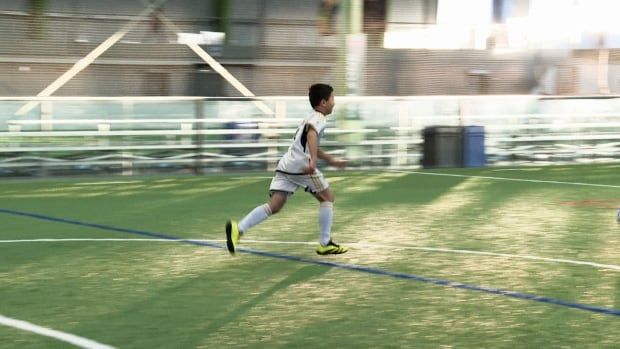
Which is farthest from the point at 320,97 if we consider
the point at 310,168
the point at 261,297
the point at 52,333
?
the point at 52,333

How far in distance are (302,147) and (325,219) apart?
677 mm

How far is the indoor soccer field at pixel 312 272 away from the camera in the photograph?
7.29 m

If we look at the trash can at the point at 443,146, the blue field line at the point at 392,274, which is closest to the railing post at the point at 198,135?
the trash can at the point at 443,146

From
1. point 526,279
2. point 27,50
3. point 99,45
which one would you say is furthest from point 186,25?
point 526,279

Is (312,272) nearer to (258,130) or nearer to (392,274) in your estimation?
(392,274)

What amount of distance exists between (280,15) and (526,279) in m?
15.1

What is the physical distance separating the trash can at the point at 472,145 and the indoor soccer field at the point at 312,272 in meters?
5.15

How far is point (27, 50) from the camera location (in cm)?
2114

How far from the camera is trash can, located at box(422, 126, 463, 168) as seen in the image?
71.9 feet

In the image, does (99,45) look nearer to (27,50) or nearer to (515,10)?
(27,50)

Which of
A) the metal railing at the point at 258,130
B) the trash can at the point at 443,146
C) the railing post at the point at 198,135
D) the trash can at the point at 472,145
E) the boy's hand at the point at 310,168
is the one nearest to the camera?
the boy's hand at the point at 310,168

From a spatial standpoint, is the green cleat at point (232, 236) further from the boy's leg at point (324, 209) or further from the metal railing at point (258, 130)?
the metal railing at point (258, 130)

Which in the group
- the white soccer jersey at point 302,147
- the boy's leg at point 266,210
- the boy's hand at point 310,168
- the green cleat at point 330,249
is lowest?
the green cleat at point 330,249

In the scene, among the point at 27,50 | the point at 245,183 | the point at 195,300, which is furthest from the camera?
the point at 27,50
